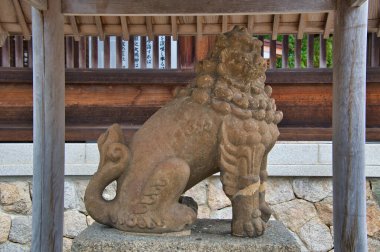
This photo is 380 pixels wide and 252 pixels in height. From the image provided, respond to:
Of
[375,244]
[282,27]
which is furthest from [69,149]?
[375,244]

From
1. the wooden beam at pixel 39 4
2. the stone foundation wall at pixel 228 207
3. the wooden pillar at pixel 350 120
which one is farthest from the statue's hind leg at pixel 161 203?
the stone foundation wall at pixel 228 207

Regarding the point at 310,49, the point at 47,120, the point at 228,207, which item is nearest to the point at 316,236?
the point at 228,207

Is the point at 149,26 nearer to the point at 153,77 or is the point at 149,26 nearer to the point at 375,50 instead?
the point at 153,77


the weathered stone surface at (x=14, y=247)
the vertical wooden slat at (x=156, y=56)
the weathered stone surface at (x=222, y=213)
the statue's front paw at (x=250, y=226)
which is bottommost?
the weathered stone surface at (x=14, y=247)

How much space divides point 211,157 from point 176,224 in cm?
31

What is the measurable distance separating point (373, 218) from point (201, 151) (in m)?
2.35

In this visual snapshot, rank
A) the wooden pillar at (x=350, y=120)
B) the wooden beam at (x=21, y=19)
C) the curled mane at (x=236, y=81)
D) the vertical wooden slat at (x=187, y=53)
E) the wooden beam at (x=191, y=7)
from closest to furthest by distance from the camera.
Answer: the curled mane at (x=236, y=81)
the wooden pillar at (x=350, y=120)
the wooden beam at (x=191, y=7)
the wooden beam at (x=21, y=19)
the vertical wooden slat at (x=187, y=53)

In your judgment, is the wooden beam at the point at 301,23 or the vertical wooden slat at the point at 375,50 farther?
the vertical wooden slat at the point at 375,50

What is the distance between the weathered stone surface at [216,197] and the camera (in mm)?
3959

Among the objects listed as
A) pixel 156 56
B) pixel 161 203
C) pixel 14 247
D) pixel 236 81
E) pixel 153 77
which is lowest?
pixel 14 247

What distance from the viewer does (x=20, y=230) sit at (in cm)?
402

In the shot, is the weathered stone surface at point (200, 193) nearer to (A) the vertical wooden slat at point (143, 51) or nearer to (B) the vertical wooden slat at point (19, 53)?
(A) the vertical wooden slat at point (143, 51)

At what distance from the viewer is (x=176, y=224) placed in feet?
6.97

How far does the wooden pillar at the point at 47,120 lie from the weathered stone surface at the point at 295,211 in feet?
6.60
